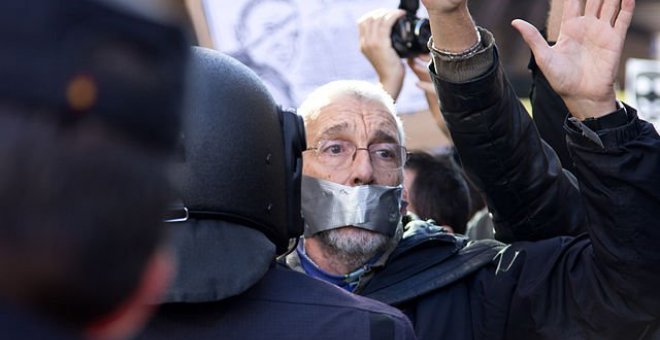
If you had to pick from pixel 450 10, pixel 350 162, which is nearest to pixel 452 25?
pixel 450 10

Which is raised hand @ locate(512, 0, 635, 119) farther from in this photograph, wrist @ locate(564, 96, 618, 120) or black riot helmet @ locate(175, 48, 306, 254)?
black riot helmet @ locate(175, 48, 306, 254)

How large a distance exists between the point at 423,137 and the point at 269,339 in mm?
2340

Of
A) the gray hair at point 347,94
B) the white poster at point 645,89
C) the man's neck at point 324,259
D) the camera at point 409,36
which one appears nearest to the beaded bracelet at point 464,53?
the gray hair at point 347,94

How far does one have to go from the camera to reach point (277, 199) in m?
2.22

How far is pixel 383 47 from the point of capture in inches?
143

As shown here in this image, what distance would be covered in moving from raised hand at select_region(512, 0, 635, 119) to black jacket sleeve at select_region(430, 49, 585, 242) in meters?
0.20

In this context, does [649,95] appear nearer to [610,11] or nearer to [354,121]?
[354,121]

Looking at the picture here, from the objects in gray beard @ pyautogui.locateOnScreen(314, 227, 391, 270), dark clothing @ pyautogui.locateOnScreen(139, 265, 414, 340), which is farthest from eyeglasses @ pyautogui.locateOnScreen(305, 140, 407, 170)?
dark clothing @ pyautogui.locateOnScreen(139, 265, 414, 340)

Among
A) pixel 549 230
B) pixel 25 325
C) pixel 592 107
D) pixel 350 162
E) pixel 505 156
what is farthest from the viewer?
pixel 350 162

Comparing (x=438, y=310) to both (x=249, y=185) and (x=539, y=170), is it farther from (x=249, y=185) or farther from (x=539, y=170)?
(x=249, y=185)

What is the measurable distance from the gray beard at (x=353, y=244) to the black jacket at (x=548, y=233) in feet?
0.21

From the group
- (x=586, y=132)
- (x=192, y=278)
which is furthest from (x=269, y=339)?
(x=586, y=132)

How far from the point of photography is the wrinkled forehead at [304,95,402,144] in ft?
10.6

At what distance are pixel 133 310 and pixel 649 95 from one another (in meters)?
4.60
